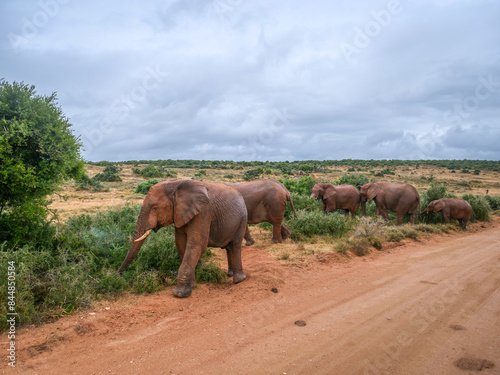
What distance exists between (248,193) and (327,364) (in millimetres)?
6320

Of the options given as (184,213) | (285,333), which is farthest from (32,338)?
(285,333)

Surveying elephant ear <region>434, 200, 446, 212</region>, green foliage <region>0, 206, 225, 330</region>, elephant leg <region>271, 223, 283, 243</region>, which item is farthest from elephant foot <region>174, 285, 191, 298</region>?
elephant ear <region>434, 200, 446, 212</region>

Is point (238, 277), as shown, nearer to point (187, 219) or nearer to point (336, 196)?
point (187, 219)

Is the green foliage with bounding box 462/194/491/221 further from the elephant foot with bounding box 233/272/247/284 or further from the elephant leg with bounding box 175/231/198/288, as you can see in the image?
the elephant leg with bounding box 175/231/198/288

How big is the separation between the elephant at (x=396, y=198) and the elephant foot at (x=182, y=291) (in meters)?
11.2

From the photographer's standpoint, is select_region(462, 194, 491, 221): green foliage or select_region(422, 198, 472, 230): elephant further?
select_region(462, 194, 491, 221): green foliage

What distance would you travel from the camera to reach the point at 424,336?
431 centimetres

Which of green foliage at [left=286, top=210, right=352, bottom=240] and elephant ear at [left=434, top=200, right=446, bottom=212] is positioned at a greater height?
elephant ear at [left=434, top=200, right=446, bottom=212]

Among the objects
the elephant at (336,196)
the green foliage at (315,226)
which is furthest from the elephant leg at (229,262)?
the elephant at (336,196)

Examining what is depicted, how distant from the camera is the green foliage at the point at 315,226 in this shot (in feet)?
35.8

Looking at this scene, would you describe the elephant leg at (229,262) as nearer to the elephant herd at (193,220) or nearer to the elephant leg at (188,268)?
the elephant herd at (193,220)

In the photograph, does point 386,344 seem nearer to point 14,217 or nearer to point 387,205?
point 14,217

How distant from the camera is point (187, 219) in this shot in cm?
558

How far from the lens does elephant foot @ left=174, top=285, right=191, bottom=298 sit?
5.56 meters
